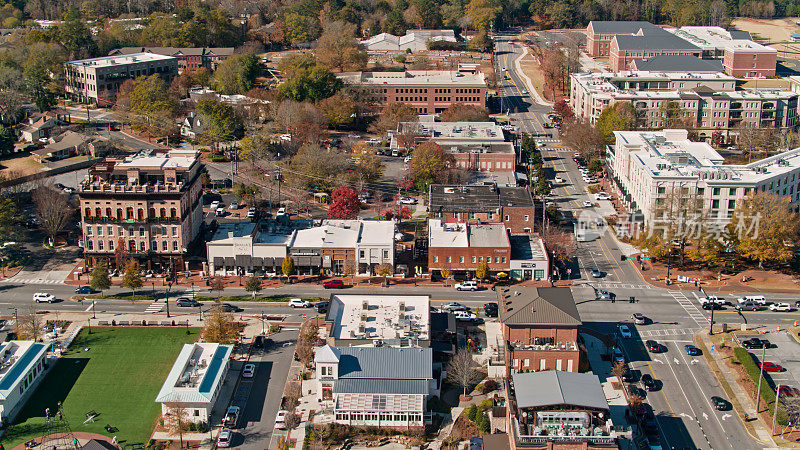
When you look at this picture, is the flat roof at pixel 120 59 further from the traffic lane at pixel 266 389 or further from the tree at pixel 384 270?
the traffic lane at pixel 266 389

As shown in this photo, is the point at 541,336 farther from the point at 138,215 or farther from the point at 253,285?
the point at 138,215

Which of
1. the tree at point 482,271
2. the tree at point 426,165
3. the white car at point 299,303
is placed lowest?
the white car at point 299,303

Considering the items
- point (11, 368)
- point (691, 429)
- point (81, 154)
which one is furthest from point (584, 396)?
point (81, 154)

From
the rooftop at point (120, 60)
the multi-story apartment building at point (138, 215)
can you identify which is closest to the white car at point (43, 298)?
the multi-story apartment building at point (138, 215)

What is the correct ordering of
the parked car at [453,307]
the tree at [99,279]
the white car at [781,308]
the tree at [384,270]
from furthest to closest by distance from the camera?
the tree at [384,270], the tree at [99,279], the white car at [781,308], the parked car at [453,307]

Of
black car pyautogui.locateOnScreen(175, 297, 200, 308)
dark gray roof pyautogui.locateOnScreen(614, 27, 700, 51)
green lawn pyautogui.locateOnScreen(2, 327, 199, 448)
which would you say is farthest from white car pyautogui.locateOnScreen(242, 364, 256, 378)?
dark gray roof pyautogui.locateOnScreen(614, 27, 700, 51)

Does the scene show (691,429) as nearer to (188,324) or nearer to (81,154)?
(188,324)
